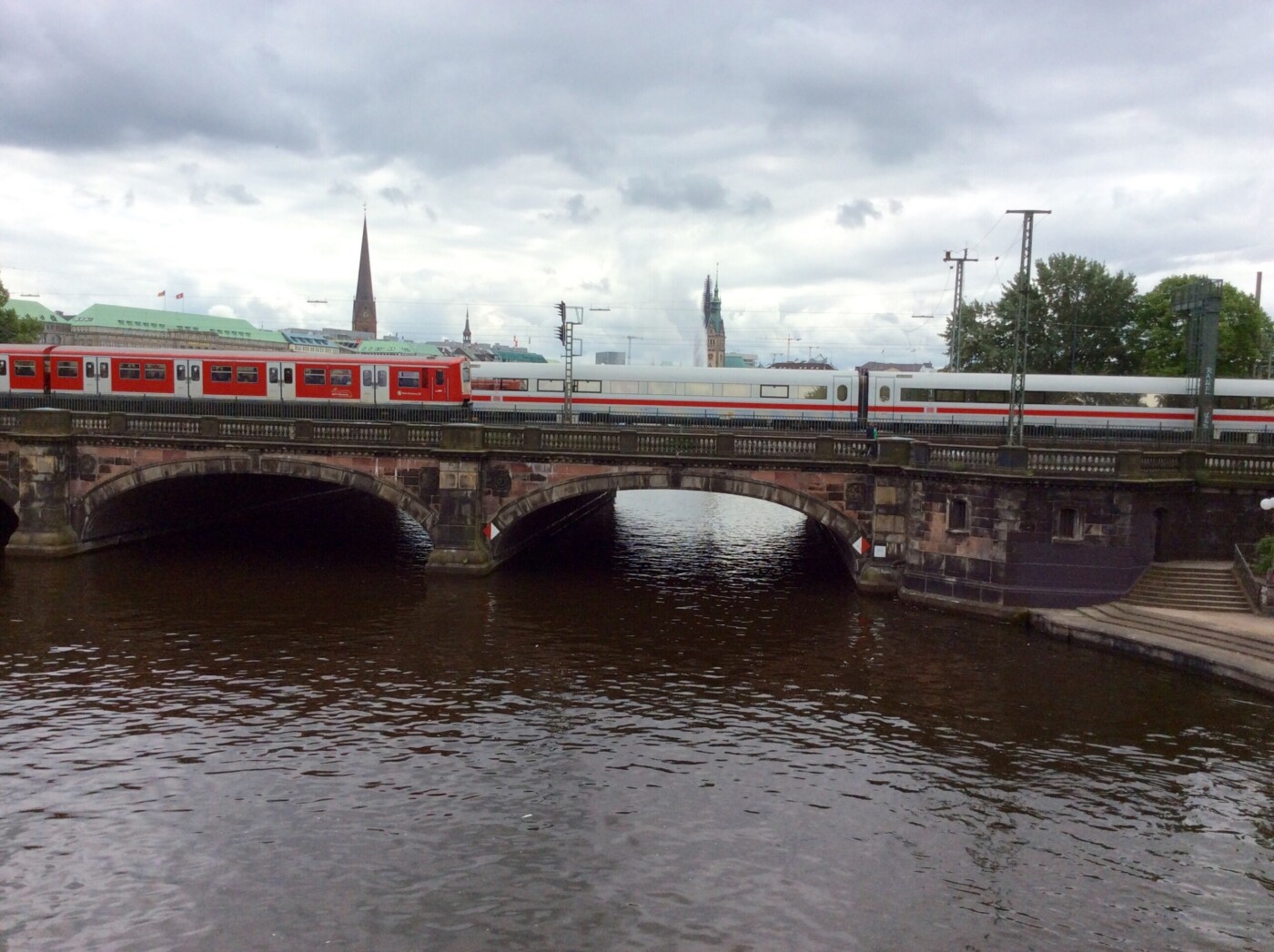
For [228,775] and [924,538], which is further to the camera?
[924,538]

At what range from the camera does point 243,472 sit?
134ft

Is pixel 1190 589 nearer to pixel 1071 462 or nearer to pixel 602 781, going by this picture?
pixel 1071 462

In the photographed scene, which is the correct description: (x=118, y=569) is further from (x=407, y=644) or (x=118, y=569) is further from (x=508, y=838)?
(x=508, y=838)

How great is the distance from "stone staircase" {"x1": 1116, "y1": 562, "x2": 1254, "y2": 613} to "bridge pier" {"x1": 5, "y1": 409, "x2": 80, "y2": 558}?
42.6m

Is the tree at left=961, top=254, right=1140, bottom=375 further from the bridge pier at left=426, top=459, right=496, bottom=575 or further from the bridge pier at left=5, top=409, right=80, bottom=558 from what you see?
the bridge pier at left=5, top=409, right=80, bottom=558

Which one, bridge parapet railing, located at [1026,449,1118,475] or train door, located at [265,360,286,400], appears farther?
train door, located at [265,360,286,400]

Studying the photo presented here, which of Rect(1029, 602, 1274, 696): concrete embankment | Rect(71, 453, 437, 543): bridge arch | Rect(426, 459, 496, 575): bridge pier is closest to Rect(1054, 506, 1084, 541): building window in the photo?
Rect(1029, 602, 1274, 696): concrete embankment

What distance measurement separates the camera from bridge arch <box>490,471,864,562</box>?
37.8 meters

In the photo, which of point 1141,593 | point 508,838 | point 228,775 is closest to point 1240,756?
point 1141,593

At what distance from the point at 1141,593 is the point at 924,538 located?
7.40 metres

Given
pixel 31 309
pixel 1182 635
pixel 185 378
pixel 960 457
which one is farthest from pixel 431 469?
pixel 31 309

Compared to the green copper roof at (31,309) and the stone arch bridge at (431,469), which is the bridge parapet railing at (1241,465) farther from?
the green copper roof at (31,309)

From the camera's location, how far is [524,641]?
30734 millimetres

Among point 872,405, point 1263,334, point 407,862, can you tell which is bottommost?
point 407,862
